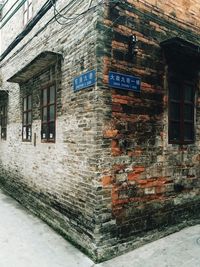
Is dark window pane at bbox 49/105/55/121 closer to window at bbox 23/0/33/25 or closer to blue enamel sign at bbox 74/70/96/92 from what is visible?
blue enamel sign at bbox 74/70/96/92

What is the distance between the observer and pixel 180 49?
488 centimetres

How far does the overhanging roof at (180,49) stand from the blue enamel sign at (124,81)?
0.86m

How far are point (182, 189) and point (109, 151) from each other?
198cm

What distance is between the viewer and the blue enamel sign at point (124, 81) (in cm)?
425

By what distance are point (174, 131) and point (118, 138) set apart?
1450 mm

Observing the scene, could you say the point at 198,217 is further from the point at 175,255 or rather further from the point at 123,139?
the point at 123,139

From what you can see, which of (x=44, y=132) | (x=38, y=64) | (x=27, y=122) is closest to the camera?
(x=38, y=64)

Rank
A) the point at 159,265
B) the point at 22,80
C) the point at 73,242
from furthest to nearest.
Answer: the point at 22,80
the point at 73,242
the point at 159,265

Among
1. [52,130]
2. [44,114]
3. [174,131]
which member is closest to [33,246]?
[52,130]

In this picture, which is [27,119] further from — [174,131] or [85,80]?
[174,131]

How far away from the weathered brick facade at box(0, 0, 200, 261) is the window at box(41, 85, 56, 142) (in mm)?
203

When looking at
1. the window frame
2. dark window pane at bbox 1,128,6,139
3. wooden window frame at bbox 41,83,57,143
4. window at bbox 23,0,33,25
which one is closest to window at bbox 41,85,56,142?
wooden window frame at bbox 41,83,57,143

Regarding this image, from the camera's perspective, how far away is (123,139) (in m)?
4.41

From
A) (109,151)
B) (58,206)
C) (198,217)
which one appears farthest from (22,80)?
(198,217)
